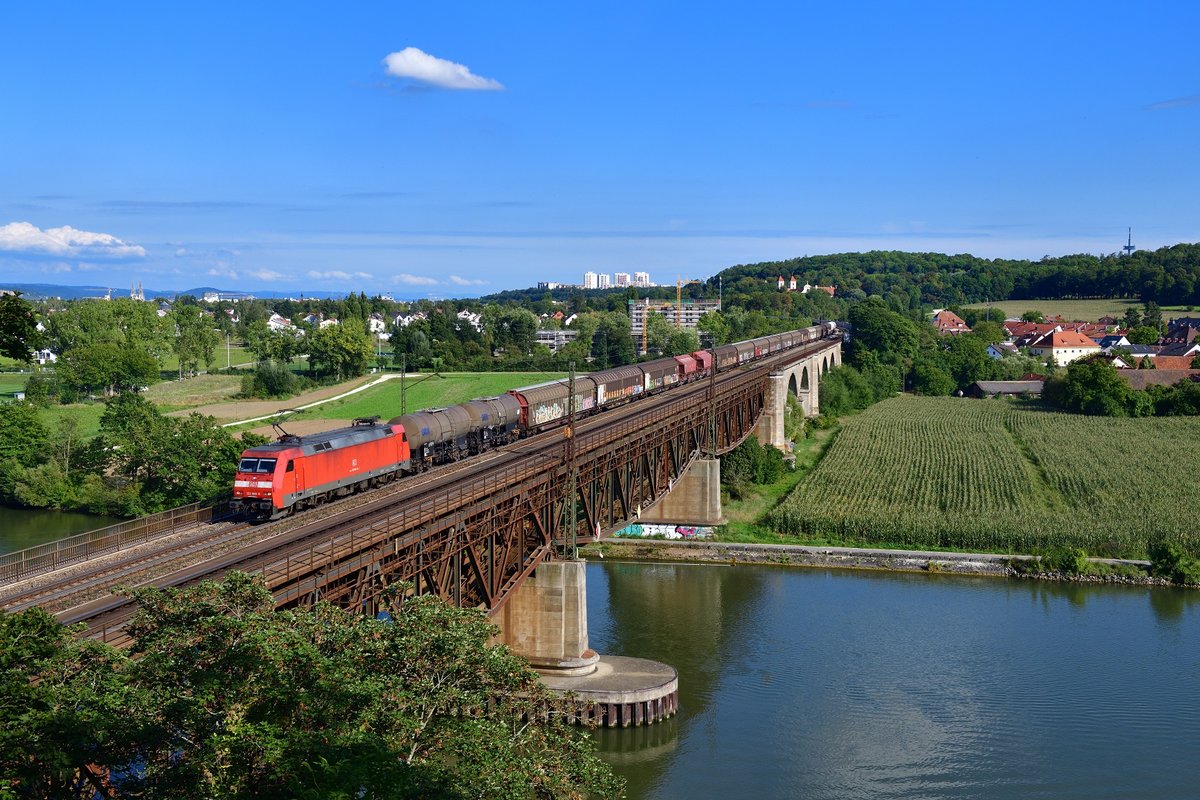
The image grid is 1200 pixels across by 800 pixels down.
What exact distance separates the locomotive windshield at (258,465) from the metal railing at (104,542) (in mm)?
2082

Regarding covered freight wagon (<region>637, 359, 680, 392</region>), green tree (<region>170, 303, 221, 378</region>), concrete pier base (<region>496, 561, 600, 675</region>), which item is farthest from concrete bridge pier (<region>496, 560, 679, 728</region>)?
green tree (<region>170, 303, 221, 378</region>)

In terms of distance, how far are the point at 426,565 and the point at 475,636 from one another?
998cm

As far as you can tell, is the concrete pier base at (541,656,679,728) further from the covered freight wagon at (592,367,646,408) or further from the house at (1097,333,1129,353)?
the house at (1097,333,1129,353)

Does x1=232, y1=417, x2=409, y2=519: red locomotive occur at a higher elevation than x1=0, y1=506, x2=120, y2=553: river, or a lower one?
higher

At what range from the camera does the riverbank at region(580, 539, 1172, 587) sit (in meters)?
51.4

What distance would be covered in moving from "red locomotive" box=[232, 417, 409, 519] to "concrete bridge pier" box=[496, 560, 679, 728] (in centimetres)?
676

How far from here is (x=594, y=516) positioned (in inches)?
1625

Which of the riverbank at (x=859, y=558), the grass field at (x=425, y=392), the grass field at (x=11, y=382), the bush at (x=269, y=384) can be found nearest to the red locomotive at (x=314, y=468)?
the riverbank at (x=859, y=558)

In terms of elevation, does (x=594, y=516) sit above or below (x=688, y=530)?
above

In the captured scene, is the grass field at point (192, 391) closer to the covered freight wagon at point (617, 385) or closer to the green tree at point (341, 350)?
the green tree at point (341, 350)

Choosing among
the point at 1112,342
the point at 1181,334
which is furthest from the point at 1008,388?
the point at 1181,334

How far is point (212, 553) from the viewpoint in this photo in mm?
27703

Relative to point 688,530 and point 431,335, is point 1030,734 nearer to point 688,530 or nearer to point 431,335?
point 688,530

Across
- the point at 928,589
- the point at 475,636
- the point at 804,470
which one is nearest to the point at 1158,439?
the point at 804,470
